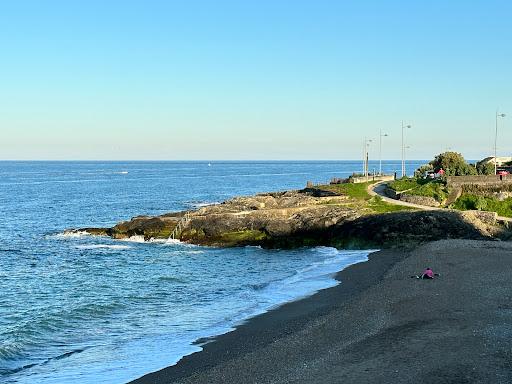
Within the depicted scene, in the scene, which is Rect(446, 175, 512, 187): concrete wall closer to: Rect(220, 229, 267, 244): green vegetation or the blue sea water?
the blue sea water

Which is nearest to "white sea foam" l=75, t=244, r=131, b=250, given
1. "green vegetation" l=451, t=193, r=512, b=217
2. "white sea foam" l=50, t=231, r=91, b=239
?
"white sea foam" l=50, t=231, r=91, b=239

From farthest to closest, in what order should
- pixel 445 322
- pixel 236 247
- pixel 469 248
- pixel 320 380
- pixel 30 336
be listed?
pixel 236 247, pixel 469 248, pixel 30 336, pixel 445 322, pixel 320 380

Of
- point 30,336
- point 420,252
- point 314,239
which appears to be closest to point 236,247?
point 314,239

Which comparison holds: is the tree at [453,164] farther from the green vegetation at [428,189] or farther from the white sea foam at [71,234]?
the white sea foam at [71,234]

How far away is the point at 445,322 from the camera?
21891 millimetres

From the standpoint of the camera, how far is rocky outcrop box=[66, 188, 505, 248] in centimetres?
4762

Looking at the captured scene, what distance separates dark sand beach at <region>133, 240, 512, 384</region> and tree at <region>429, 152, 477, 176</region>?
45.2 m

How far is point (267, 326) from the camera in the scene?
966 inches

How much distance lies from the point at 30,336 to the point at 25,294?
31.7ft

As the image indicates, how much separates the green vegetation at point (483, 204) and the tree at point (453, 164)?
1357 cm

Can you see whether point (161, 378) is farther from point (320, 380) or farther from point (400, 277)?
point (400, 277)

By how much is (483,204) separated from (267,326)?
38.9 m


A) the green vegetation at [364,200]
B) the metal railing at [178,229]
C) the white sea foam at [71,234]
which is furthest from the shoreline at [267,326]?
the white sea foam at [71,234]

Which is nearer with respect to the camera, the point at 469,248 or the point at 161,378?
the point at 161,378
